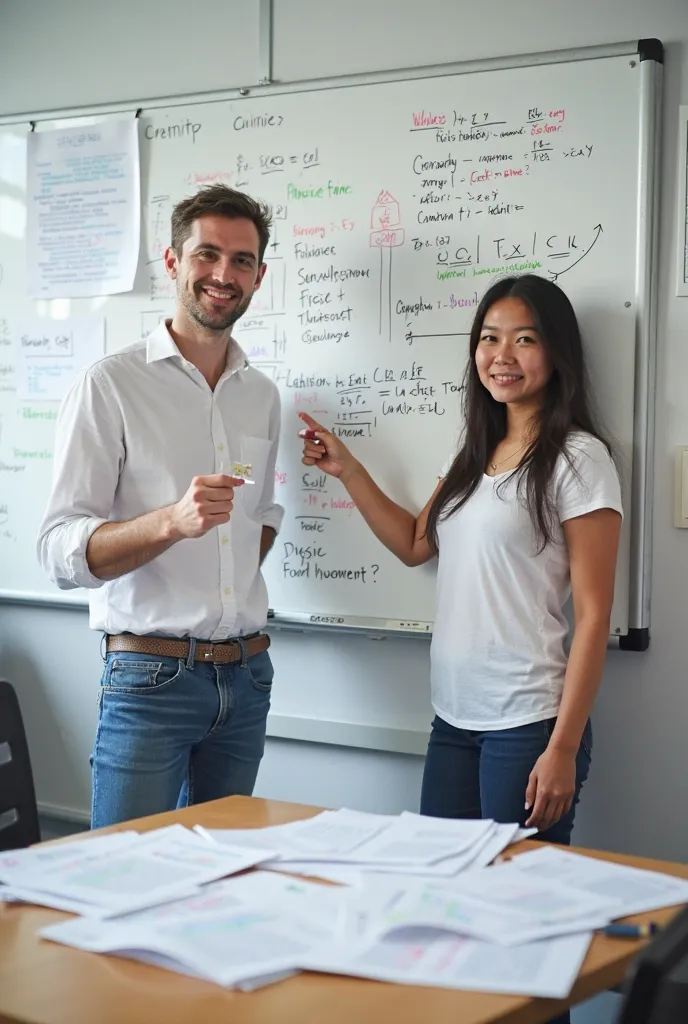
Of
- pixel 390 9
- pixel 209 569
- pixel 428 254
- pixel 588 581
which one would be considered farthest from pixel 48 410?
pixel 588 581

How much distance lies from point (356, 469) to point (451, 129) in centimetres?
88

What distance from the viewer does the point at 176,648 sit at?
234 cm

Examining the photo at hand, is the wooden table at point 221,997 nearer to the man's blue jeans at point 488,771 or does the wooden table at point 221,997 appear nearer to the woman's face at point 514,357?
the man's blue jeans at point 488,771

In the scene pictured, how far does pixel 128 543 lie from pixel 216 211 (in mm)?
Answer: 838

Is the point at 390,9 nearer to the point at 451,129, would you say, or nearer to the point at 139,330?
the point at 451,129

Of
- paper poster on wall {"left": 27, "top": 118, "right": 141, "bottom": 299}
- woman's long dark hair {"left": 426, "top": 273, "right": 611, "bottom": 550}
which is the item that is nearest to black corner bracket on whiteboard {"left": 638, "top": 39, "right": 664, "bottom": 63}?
woman's long dark hair {"left": 426, "top": 273, "right": 611, "bottom": 550}

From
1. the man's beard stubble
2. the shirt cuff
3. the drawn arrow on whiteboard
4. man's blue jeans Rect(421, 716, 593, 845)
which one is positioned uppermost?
the drawn arrow on whiteboard

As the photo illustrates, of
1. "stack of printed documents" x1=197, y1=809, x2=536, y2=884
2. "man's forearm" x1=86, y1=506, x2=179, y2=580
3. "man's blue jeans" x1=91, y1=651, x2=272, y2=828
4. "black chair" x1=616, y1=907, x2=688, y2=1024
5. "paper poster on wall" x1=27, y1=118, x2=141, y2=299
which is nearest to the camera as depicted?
"black chair" x1=616, y1=907, x2=688, y2=1024

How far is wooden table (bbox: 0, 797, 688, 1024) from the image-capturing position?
3.50ft

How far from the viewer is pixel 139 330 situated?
121 inches

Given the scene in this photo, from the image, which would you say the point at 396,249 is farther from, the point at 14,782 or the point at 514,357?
the point at 14,782

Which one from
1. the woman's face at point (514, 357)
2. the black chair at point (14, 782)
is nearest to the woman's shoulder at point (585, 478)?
the woman's face at point (514, 357)

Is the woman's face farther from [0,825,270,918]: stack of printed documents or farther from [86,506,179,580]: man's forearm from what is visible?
[0,825,270,918]: stack of printed documents

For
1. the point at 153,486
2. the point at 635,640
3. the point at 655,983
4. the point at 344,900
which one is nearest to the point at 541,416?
the point at 635,640
